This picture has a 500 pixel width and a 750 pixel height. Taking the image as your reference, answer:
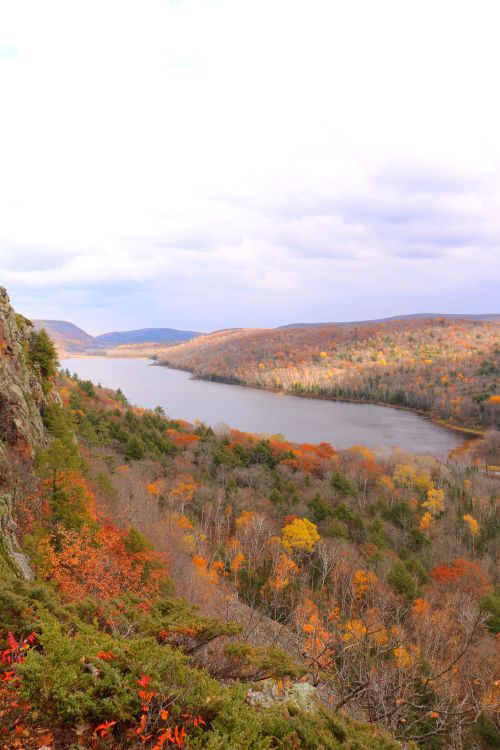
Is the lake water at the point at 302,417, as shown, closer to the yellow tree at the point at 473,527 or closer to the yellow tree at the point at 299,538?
the yellow tree at the point at 473,527

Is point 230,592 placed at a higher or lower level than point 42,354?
lower

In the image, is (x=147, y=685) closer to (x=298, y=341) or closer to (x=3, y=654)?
(x=3, y=654)

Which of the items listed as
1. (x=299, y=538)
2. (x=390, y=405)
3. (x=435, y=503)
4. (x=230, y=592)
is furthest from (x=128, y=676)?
(x=390, y=405)

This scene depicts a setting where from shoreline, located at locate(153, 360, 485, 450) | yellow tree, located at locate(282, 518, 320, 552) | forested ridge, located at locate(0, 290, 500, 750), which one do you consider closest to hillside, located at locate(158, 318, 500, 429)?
shoreline, located at locate(153, 360, 485, 450)

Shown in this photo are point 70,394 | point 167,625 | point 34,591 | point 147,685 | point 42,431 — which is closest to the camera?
point 147,685

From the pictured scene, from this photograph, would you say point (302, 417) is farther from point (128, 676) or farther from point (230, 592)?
point (128, 676)

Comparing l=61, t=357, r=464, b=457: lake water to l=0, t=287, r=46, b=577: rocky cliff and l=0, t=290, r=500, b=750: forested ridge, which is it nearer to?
l=0, t=290, r=500, b=750: forested ridge

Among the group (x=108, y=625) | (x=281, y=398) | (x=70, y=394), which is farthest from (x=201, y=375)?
(x=108, y=625)
